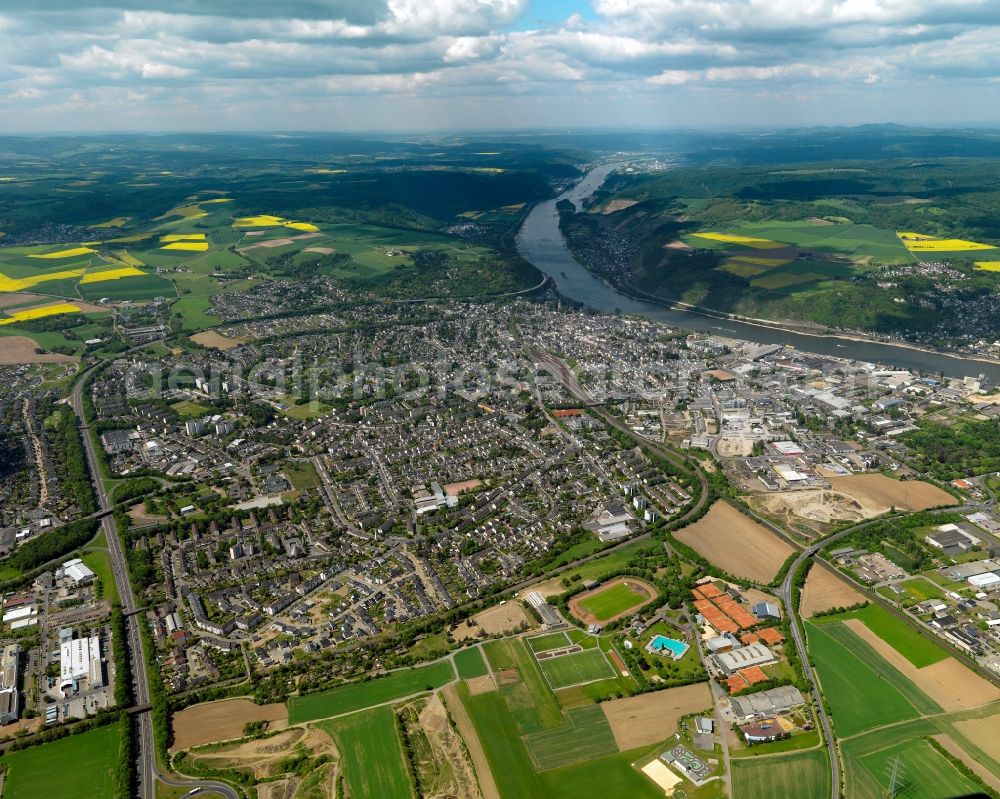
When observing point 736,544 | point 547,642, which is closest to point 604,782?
point 547,642

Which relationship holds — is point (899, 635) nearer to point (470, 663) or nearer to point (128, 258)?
point (470, 663)

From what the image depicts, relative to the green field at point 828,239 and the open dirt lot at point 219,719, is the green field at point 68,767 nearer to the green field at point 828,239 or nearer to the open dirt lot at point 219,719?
the open dirt lot at point 219,719

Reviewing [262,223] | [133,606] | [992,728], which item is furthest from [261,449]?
[262,223]

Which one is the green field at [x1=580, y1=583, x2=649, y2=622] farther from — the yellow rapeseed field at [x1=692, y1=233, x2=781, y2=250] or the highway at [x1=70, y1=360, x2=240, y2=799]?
the yellow rapeseed field at [x1=692, y1=233, x2=781, y2=250]

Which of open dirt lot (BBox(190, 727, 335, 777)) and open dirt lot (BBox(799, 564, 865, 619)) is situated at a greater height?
open dirt lot (BBox(799, 564, 865, 619))

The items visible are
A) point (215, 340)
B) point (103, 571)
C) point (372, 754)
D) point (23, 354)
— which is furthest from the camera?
point (215, 340)

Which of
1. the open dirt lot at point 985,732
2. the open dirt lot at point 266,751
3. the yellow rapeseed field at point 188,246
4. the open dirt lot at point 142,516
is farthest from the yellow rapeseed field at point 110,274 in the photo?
the open dirt lot at point 985,732

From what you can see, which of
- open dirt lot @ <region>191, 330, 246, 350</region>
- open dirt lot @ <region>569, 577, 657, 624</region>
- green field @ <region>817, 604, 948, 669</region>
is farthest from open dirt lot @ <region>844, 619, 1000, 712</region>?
open dirt lot @ <region>191, 330, 246, 350</region>
